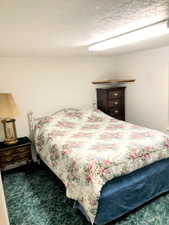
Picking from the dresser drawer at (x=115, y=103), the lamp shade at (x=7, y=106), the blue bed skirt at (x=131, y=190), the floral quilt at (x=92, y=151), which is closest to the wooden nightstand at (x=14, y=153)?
the floral quilt at (x=92, y=151)

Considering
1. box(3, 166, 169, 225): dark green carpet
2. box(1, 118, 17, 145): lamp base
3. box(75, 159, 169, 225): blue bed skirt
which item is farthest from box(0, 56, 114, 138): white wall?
box(75, 159, 169, 225): blue bed skirt

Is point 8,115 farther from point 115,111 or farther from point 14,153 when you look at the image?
point 115,111

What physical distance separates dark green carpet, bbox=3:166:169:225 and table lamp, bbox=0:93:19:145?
0.71 metres

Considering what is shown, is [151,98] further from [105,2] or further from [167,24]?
[105,2]

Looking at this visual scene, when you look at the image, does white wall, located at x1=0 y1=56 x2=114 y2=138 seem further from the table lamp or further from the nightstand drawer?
the nightstand drawer

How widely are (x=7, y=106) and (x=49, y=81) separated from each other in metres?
1.01

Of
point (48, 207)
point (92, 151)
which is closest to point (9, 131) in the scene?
point (48, 207)

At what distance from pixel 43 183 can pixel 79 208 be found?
2.95 feet

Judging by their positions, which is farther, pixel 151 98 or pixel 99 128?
pixel 151 98

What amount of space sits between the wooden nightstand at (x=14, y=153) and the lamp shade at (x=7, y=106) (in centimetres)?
52

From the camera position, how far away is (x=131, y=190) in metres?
1.91

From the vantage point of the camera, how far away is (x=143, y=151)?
209 cm

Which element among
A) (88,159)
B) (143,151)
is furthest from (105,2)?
(143,151)

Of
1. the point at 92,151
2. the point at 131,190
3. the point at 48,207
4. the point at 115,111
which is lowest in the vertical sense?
the point at 48,207
